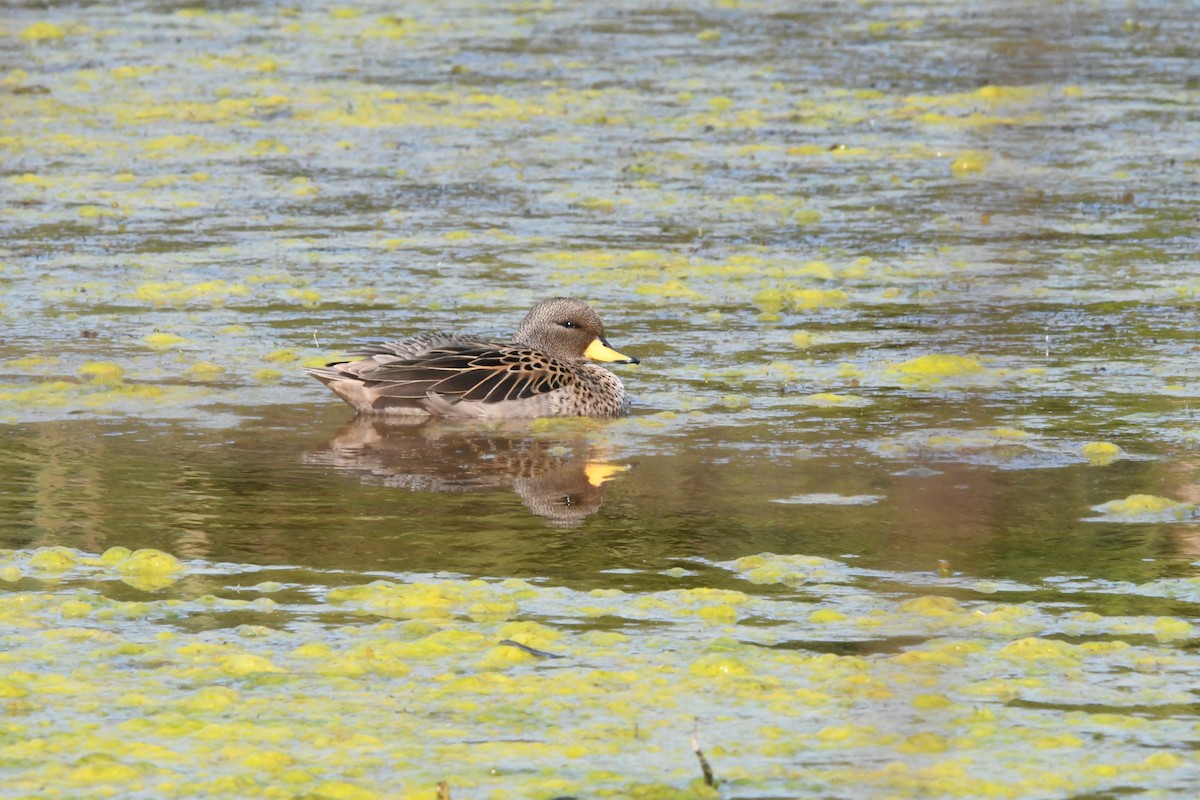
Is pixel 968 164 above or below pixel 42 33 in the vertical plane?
below

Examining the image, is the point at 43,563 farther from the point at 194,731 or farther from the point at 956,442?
the point at 956,442

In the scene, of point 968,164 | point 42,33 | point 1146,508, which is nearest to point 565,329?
point 1146,508

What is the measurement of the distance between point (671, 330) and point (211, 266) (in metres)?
3.25

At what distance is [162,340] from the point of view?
11141 millimetres

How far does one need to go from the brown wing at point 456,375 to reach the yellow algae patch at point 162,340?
1.67 metres

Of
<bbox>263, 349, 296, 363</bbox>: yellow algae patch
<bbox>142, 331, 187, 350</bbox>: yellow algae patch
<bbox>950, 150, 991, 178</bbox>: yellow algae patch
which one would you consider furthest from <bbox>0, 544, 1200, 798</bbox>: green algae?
<bbox>950, 150, 991, 178</bbox>: yellow algae patch

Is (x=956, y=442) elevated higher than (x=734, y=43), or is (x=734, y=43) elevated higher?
(x=734, y=43)

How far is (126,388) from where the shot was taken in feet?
33.2

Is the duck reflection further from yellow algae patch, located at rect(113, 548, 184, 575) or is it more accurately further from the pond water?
yellow algae patch, located at rect(113, 548, 184, 575)

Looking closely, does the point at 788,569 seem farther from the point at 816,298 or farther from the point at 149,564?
the point at 816,298

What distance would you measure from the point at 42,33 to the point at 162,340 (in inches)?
546

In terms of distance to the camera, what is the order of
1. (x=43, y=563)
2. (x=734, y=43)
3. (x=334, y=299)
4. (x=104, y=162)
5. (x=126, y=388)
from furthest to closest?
(x=734, y=43), (x=104, y=162), (x=334, y=299), (x=126, y=388), (x=43, y=563)

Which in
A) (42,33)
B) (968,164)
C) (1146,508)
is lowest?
(1146,508)

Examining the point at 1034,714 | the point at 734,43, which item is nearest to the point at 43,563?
the point at 1034,714
